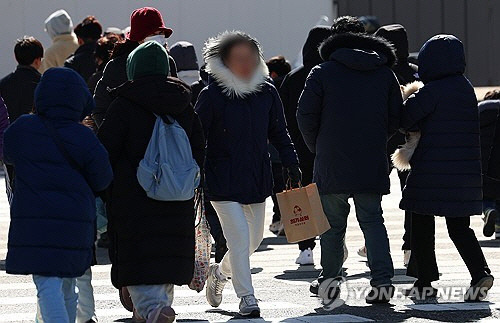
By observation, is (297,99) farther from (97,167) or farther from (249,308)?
(97,167)

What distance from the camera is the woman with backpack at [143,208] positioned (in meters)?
7.29

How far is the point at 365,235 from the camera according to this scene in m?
9.09

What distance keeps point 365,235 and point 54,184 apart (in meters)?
2.93

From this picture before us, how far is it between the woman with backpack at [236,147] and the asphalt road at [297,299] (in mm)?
372

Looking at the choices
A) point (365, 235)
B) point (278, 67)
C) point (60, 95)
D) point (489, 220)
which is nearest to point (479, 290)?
point (365, 235)

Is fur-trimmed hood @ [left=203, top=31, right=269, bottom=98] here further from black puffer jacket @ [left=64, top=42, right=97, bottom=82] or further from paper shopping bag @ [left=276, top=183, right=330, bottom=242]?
black puffer jacket @ [left=64, top=42, right=97, bottom=82]

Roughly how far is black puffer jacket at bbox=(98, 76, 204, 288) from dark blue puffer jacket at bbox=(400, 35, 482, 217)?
206 cm

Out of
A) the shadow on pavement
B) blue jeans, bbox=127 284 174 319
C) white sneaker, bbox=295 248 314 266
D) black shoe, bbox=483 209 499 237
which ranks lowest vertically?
the shadow on pavement

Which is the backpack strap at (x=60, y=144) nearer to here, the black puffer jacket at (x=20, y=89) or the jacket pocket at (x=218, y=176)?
the jacket pocket at (x=218, y=176)

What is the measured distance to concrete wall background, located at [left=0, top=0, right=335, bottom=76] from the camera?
28.7 metres

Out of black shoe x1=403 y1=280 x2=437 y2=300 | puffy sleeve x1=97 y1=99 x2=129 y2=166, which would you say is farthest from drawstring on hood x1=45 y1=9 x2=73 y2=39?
puffy sleeve x1=97 y1=99 x2=129 y2=166

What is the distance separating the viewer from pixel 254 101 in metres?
8.82

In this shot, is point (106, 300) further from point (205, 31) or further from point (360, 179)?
point (205, 31)

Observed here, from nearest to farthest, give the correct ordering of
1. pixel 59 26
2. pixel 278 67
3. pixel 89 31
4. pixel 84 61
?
pixel 84 61, pixel 89 31, pixel 278 67, pixel 59 26
